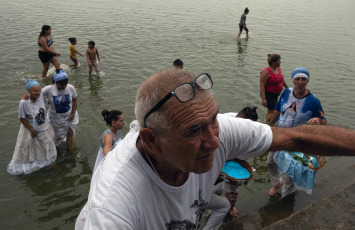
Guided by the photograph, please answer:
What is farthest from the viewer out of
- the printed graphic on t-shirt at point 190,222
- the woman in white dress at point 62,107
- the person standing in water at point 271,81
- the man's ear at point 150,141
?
the person standing in water at point 271,81

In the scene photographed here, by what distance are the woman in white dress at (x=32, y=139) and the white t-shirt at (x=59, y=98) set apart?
8.5 inches

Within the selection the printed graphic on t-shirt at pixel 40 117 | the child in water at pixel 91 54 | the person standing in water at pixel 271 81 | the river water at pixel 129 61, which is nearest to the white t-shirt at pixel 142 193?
the river water at pixel 129 61

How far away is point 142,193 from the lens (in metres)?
1.54

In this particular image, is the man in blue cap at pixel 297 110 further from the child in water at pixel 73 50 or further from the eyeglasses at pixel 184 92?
the child in water at pixel 73 50

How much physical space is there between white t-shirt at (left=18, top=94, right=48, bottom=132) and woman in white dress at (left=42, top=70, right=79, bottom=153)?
0.30m

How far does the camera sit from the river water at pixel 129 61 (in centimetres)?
552

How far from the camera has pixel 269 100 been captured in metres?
7.44

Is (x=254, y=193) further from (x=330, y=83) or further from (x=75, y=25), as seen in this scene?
(x=75, y=25)

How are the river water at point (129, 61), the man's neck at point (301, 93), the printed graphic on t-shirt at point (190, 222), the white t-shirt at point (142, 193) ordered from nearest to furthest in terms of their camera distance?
the white t-shirt at point (142, 193) < the printed graphic on t-shirt at point (190, 222) < the man's neck at point (301, 93) < the river water at point (129, 61)

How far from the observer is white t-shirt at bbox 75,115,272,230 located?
1.42 metres

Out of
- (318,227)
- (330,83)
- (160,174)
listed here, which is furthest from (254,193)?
(330,83)

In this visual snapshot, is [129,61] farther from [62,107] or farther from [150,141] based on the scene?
[150,141]

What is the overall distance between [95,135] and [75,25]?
13422 millimetres

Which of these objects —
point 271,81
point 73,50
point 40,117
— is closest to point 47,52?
point 73,50
